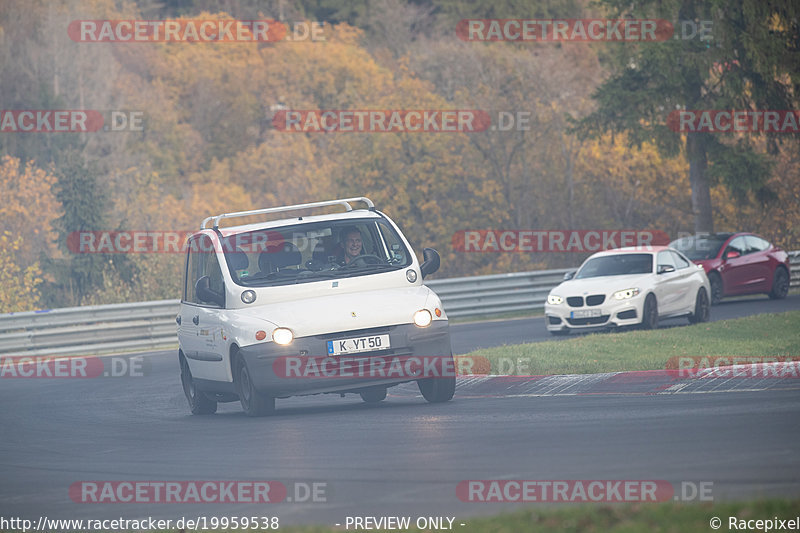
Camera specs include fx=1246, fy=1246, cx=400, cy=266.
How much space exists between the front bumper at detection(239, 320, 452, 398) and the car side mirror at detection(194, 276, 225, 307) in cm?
110

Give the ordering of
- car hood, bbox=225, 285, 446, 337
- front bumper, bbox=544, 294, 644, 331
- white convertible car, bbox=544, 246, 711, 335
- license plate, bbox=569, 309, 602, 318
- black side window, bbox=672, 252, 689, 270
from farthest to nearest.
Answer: black side window, bbox=672, 252, 689, 270, license plate, bbox=569, 309, 602, 318, white convertible car, bbox=544, 246, 711, 335, front bumper, bbox=544, 294, 644, 331, car hood, bbox=225, 285, 446, 337

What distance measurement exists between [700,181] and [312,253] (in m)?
26.8

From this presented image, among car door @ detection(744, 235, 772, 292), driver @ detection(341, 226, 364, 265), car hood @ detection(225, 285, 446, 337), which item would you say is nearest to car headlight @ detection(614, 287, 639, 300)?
car door @ detection(744, 235, 772, 292)

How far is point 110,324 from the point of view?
92.2 ft

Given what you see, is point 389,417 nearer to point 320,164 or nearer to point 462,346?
point 462,346

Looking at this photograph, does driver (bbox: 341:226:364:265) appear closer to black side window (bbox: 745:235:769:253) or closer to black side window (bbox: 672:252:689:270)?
black side window (bbox: 672:252:689:270)

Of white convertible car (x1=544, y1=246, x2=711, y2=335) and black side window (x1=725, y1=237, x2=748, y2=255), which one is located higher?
black side window (x1=725, y1=237, x2=748, y2=255)

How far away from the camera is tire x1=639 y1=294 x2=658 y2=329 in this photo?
21562 millimetres

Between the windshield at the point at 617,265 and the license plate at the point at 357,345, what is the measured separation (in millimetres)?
11092

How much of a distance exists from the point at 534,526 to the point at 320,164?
2786 inches

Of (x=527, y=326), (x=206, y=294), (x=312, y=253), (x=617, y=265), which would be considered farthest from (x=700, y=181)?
(x=206, y=294)

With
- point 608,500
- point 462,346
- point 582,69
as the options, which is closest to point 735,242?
point 462,346

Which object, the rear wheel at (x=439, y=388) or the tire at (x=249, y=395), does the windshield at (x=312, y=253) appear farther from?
the rear wheel at (x=439, y=388)

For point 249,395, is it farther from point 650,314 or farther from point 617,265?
point 617,265
